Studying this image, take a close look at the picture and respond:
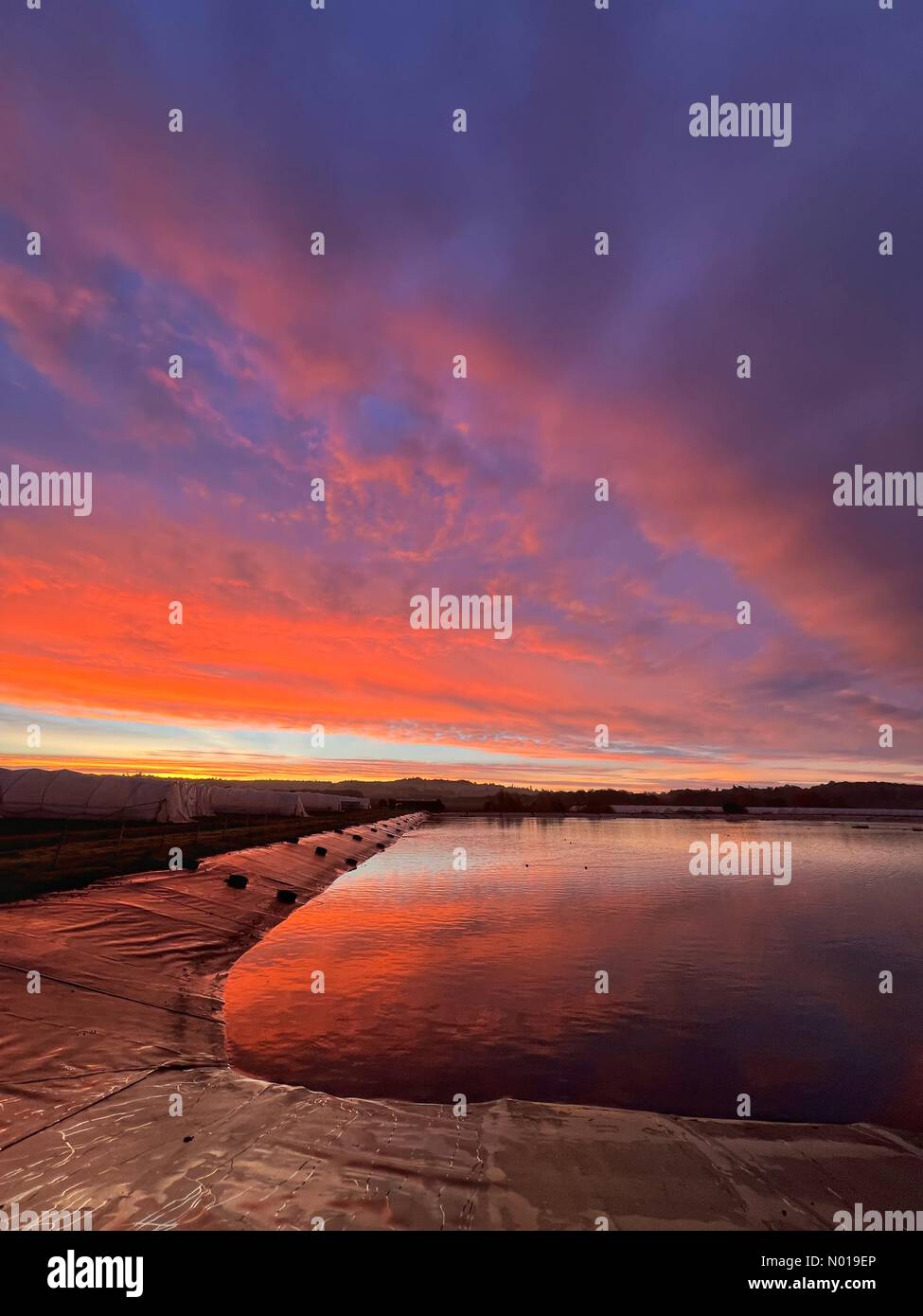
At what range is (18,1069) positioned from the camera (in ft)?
34.4

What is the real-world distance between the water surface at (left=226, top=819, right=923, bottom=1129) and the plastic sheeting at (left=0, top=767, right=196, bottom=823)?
3671 centimetres

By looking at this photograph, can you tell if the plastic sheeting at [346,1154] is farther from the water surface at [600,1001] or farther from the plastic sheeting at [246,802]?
the plastic sheeting at [246,802]

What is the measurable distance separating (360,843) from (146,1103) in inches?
2298

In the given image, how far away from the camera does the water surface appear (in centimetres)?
1184

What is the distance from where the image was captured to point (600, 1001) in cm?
1681

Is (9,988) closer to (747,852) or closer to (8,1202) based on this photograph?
(8,1202)

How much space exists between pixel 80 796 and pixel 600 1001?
61078 millimetres

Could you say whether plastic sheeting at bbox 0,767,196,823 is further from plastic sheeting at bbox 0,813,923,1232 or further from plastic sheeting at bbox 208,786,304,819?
plastic sheeting at bbox 0,813,923,1232

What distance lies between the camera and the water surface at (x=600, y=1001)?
38.8 feet

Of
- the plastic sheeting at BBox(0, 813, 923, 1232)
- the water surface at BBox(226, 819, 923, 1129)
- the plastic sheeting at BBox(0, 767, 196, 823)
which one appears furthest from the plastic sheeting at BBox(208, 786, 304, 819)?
the plastic sheeting at BBox(0, 813, 923, 1232)

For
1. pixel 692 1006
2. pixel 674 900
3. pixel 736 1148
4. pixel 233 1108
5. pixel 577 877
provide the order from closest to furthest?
pixel 736 1148
pixel 233 1108
pixel 692 1006
pixel 674 900
pixel 577 877

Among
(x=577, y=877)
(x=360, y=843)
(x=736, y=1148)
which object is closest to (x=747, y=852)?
(x=577, y=877)

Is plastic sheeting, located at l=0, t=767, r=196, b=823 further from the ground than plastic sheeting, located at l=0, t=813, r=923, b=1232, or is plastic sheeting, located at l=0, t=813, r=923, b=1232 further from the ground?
plastic sheeting, located at l=0, t=813, r=923, b=1232
